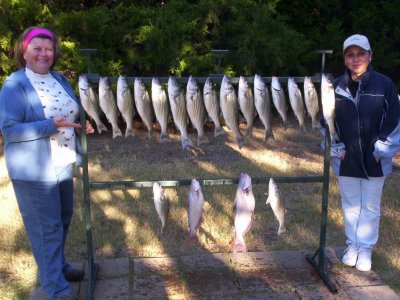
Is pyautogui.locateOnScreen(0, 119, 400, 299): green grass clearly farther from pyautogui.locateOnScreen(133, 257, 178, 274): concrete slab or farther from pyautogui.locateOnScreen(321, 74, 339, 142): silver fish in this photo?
pyautogui.locateOnScreen(321, 74, 339, 142): silver fish

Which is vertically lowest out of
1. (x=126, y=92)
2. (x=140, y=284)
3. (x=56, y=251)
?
(x=140, y=284)

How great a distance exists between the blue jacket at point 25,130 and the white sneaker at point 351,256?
8.65 ft

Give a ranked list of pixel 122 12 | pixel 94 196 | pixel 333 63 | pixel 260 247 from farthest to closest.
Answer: pixel 333 63 < pixel 122 12 < pixel 94 196 < pixel 260 247

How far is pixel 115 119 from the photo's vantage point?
3646 mm

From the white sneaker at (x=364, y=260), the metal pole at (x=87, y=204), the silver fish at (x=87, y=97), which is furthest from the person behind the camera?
the white sneaker at (x=364, y=260)

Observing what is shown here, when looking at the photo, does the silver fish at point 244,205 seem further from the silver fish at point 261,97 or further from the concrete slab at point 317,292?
the concrete slab at point 317,292

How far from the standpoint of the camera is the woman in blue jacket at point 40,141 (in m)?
3.15

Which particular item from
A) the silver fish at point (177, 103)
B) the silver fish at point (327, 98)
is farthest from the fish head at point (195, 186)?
the silver fish at point (327, 98)

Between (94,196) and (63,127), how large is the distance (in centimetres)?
285

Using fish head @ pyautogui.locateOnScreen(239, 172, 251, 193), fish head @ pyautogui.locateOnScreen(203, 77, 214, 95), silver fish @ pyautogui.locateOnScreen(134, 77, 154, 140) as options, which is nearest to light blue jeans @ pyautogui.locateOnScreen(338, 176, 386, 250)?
fish head @ pyautogui.locateOnScreen(239, 172, 251, 193)

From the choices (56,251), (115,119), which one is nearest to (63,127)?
(115,119)

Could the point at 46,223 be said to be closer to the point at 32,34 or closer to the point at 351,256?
the point at 32,34

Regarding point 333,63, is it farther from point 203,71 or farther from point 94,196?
point 94,196

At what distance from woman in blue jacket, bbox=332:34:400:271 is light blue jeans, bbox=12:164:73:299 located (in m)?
2.22
